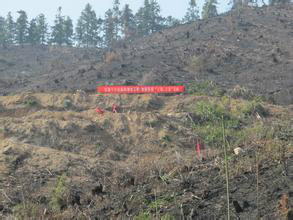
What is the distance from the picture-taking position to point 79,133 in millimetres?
12383

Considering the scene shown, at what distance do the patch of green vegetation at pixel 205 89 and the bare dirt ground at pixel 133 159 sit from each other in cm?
146

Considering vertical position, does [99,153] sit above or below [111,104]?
below

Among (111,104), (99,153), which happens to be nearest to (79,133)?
(99,153)

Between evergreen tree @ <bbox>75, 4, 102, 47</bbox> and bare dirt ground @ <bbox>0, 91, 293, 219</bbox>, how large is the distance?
4590 centimetres

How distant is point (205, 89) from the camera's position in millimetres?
19156

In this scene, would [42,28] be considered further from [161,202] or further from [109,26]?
[161,202]

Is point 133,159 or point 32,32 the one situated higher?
point 32,32

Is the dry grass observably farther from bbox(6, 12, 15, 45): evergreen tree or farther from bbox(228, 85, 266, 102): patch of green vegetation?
bbox(6, 12, 15, 45): evergreen tree

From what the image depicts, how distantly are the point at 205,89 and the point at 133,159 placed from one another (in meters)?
9.01

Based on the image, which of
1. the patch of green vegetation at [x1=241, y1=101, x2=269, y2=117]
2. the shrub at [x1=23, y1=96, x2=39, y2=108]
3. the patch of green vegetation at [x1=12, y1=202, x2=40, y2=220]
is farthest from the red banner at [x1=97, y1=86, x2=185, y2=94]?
the patch of green vegetation at [x1=12, y1=202, x2=40, y2=220]

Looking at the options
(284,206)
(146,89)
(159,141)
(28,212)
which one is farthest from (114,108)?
(284,206)

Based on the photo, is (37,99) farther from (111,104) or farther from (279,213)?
(279,213)

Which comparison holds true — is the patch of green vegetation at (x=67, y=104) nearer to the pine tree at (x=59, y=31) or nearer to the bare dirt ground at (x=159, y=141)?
the bare dirt ground at (x=159, y=141)

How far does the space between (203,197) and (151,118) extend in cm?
838
